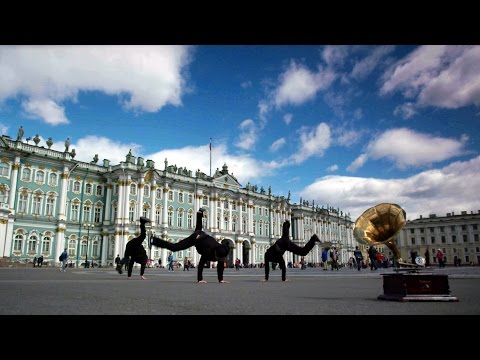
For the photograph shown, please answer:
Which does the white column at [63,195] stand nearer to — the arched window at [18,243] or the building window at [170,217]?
the arched window at [18,243]

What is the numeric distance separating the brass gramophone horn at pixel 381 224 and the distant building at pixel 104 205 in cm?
3926

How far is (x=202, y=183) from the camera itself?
5803cm

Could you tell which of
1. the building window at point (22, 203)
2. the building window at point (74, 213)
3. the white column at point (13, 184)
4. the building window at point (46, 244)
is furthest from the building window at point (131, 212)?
the white column at point (13, 184)

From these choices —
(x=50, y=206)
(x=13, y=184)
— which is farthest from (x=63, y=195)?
(x=13, y=184)

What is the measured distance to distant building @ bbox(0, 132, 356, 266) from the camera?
3959cm

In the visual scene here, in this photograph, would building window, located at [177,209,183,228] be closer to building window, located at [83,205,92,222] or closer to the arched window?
building window, located at [83,205,92,222]

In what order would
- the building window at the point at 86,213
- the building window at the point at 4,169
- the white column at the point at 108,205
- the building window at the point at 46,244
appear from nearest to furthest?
the building window at the point at 4,169 < the building window at the point at 46,244 < the building window at the point at 86,213 < the white column at the point at 108,205

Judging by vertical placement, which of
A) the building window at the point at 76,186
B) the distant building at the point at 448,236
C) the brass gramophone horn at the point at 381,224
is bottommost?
the brass gramophone horn at the point at 381,224

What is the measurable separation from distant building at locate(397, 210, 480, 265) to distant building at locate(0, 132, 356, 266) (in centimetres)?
4912

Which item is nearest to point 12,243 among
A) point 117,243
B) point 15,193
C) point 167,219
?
point 15,193

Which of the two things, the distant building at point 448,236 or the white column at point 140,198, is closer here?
the white column at point 140,198

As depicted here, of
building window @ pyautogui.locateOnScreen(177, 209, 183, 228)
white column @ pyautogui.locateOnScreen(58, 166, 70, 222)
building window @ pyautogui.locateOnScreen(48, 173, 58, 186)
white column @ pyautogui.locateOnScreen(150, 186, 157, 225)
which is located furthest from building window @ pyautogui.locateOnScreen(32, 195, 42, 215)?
building window @ pyautogui.locateOnScreen(177, 209, 183, 228)

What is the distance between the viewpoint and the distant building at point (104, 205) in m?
39.6
